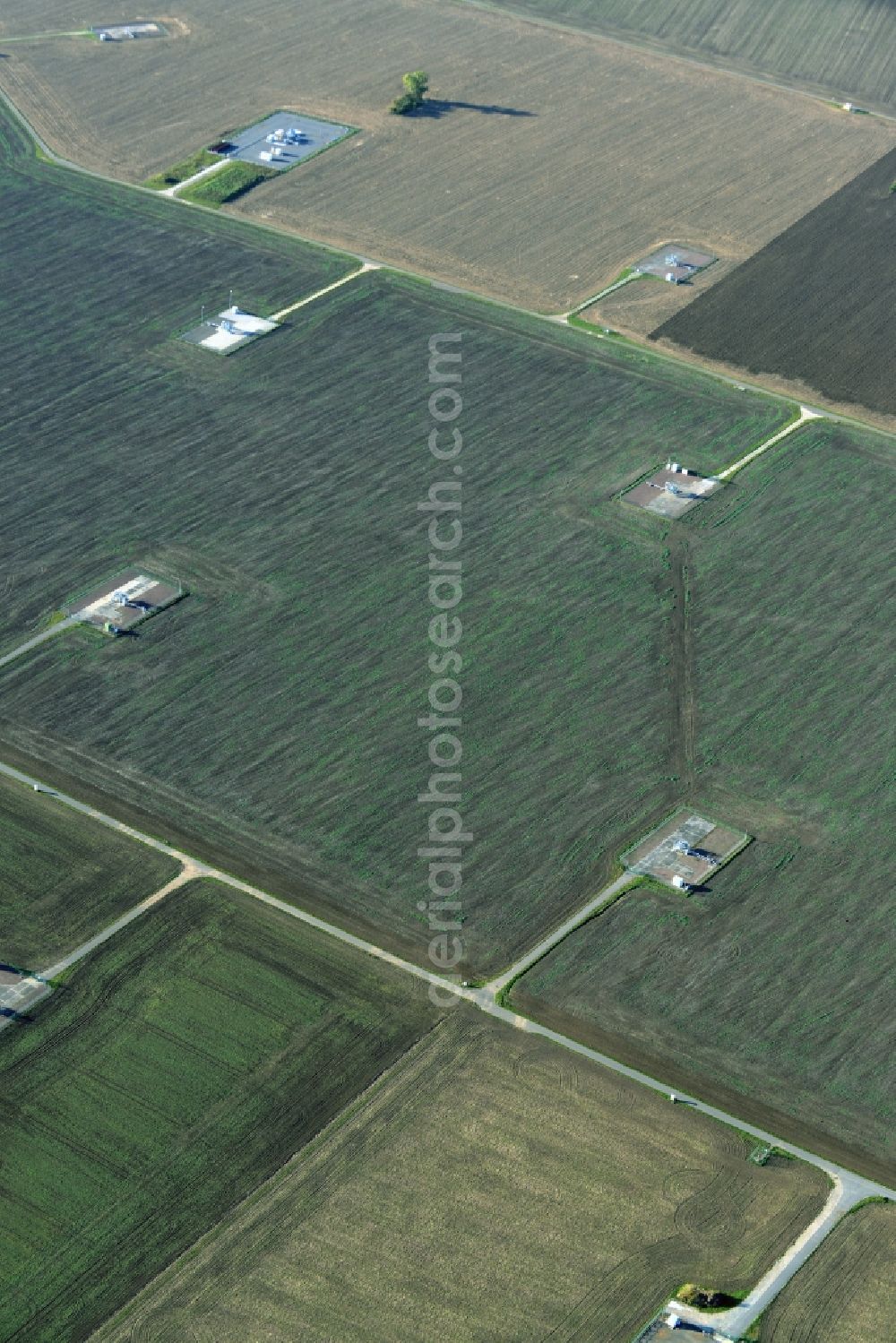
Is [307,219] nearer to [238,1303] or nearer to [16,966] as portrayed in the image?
[16,966]

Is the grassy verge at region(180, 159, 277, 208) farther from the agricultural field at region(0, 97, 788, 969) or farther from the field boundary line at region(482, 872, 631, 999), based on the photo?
the field boundary line at region(482, 872, 631, 999)

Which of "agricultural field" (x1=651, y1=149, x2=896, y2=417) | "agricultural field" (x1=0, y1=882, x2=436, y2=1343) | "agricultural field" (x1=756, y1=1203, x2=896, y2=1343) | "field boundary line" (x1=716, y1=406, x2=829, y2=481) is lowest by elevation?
"agricultural field" (x1=756, y1=1203, x2=896, y2=1343)

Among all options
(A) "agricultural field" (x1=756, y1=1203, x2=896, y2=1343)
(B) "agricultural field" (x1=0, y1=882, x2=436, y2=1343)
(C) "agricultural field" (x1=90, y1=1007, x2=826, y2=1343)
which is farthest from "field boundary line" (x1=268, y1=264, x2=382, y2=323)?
(A) "agricultural field" (x1=756, y1=1203, x2=896, y2=1343)

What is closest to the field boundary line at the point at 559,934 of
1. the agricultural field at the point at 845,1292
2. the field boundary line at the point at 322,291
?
the agricultural field at the point at 845,1292

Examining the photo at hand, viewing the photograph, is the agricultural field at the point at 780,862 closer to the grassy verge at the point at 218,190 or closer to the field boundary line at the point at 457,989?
the field boundary line at the point at 457,989

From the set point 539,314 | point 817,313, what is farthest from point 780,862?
point 817,313

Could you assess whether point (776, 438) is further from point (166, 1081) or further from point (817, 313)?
point (166, 1081)

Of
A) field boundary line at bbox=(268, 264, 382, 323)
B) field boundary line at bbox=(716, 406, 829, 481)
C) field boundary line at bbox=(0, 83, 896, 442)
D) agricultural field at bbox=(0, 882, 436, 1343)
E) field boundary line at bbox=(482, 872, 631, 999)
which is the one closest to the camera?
agricultural field at bbox=(0, 882, 436, 1343)
